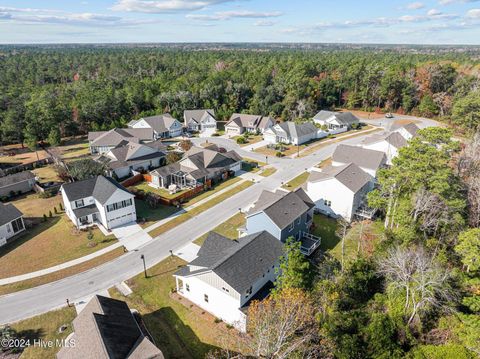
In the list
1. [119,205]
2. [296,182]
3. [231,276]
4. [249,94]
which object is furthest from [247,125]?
[231,276]

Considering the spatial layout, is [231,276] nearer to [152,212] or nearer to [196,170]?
[152,212]

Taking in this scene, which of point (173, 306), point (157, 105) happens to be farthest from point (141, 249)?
point (157, 105)

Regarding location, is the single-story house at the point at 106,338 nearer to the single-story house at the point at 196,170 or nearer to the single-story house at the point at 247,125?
the single-story house at the point at 196,170

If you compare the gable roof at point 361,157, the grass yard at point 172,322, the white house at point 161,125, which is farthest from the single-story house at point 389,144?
the white house at point 161,125

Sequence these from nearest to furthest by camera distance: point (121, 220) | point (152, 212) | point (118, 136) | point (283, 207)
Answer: point (283, 207) < point (121, 220) < point (152, 212) < point (118, 136)

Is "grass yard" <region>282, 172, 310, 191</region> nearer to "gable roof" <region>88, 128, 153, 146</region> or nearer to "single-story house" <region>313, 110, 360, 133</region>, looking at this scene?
"single-story house" <region>313, 110, 360, 133</region>

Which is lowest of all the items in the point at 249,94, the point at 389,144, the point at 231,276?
the point at 231,276
